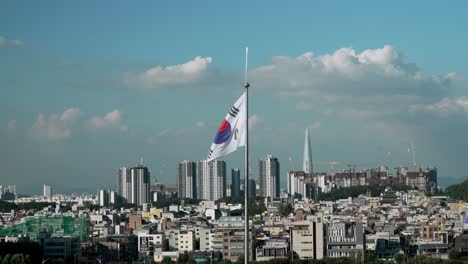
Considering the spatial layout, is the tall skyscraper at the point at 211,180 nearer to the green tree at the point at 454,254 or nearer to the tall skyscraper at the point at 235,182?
the tall skyscraper at the point at 235,182

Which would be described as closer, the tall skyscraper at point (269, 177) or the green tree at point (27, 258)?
the green tree at point (27, 258)

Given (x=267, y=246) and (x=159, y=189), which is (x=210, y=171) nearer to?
(x=159, y=189)

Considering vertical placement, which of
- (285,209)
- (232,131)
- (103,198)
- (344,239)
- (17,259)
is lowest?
(17,259)

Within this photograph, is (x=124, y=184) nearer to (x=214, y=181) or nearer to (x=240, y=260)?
(x=214, y=181)

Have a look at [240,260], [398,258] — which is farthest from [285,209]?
[240,260]

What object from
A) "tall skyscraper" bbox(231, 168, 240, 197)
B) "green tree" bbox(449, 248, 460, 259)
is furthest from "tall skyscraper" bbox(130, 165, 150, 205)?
"green tree" bbox(449, 248, 460, 259)

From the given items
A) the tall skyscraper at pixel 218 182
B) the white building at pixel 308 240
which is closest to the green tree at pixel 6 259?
the white building at pixel 308 240
